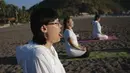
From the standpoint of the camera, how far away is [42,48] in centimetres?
275

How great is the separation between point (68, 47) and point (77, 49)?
0.35m

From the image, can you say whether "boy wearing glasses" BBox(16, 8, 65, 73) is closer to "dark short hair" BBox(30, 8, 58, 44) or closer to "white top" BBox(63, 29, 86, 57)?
"dark short hair" BBox(30, 8, 58, 44)

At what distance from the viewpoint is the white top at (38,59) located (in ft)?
8.70

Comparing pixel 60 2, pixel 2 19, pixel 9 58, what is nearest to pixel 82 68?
pixel 9 58

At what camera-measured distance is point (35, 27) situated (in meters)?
2.89

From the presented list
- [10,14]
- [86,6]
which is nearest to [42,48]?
[10,14]

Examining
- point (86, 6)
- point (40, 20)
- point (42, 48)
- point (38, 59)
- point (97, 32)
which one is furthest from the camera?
point (86, 6)

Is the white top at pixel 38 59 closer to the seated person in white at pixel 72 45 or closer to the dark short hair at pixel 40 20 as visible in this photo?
the dark short hair at pixel 40 20

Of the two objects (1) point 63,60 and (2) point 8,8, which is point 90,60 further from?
(2) point 8,8

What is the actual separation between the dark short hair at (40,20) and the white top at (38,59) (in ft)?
0.27

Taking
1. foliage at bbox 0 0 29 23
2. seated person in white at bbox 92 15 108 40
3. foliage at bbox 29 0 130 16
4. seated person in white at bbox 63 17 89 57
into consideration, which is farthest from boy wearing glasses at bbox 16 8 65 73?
foliage at bbox 29 0 130 16

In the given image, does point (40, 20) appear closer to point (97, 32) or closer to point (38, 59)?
point (38, 59)

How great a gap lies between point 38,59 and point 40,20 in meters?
0.37

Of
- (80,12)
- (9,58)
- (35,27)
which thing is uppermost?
(35,27)
